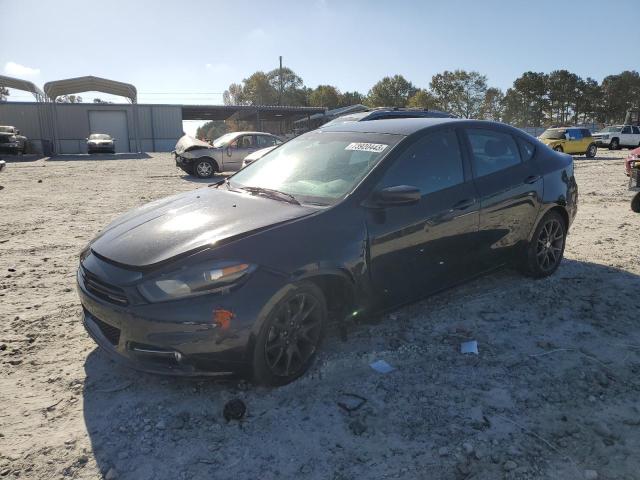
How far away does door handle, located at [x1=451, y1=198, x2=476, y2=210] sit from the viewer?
150 inches

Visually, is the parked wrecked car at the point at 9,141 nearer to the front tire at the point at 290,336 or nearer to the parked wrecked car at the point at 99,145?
the parked wrecked car at the point at 99,145

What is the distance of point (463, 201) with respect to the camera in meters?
3.87

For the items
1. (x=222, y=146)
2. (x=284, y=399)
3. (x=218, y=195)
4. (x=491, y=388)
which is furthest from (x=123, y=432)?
(x=222, y=146)

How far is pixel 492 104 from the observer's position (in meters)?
74.7

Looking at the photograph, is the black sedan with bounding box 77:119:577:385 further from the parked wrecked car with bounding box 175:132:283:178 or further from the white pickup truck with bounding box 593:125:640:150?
the white pickup truck with bounding box 593:125:640:150

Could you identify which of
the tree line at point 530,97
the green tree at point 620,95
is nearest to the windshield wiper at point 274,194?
the tree line at point 530,97

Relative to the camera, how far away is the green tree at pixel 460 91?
7269 centimetres

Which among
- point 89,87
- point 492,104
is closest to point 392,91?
point 492,104

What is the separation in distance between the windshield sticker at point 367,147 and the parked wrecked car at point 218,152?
1241 cm

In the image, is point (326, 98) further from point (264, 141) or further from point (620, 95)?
point (264, 141)

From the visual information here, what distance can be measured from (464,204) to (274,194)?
1.51 m

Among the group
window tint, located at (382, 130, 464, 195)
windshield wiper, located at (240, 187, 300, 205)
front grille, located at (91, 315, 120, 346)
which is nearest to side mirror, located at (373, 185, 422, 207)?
window tint, located at (382, 130, 464, 195)

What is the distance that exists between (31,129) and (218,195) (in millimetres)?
39953

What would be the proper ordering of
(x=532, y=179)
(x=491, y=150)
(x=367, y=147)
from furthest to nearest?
(x=532, y=179), (x=491, y=150), (x=367, y=147)
